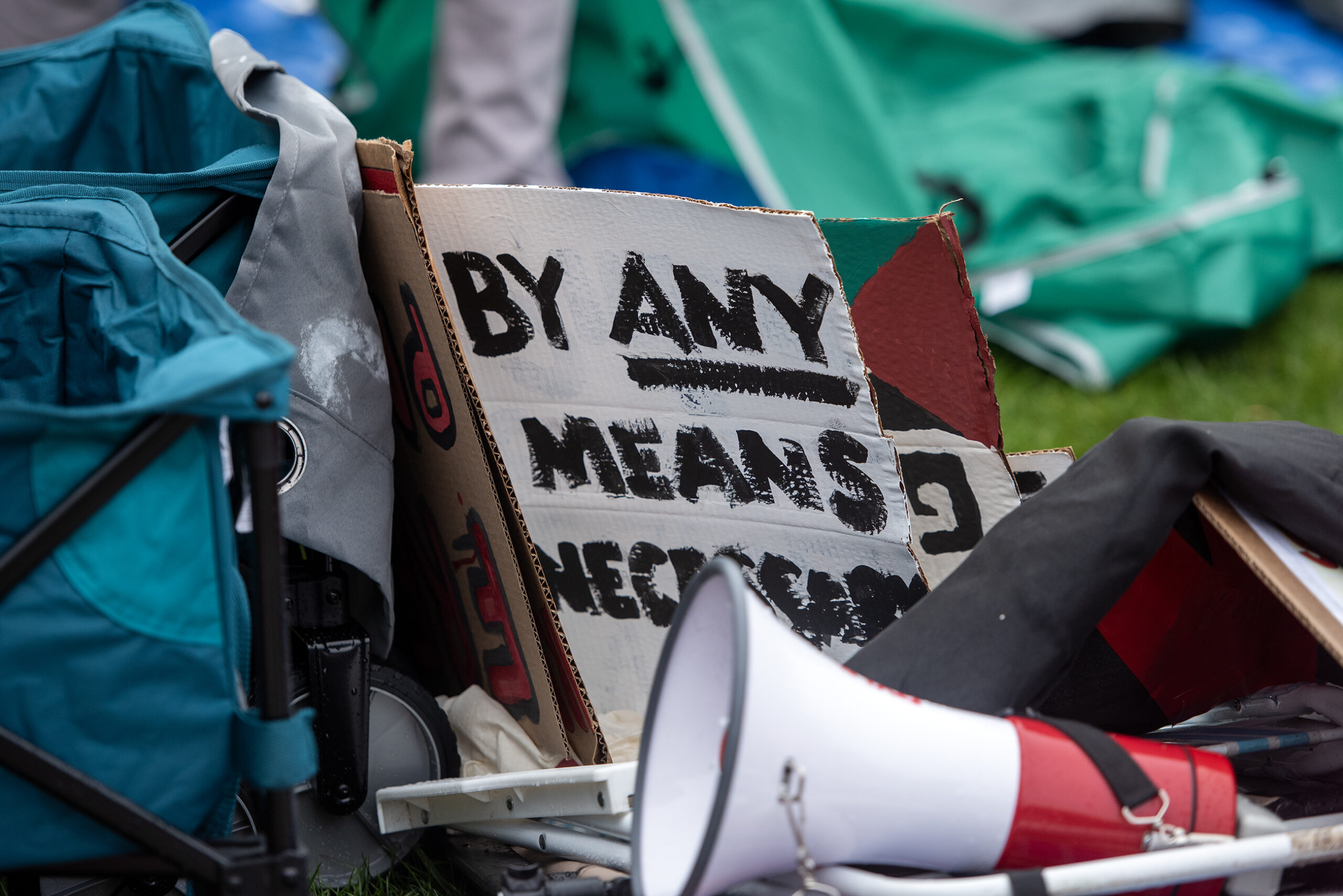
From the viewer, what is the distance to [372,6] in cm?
406

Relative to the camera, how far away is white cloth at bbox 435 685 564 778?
1.63 meters

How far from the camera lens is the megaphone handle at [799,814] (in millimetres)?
1076

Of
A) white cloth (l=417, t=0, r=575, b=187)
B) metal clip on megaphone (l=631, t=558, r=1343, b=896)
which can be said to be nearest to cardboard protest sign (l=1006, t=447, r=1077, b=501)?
metal clip on megaphone (l=631, t=558, r=1343, b=896)

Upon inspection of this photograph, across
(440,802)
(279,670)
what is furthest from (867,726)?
(440,802)

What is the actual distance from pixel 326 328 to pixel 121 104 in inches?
35.0

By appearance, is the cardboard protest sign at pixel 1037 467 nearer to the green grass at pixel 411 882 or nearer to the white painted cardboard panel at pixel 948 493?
the white painted cardboard panel at pixel 948 493

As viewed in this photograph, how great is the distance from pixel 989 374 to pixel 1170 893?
673 millimetres

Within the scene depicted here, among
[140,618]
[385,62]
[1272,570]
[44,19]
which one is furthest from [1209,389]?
[44,19]

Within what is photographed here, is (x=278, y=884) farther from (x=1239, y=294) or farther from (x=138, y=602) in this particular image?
(x=1239, y=294)

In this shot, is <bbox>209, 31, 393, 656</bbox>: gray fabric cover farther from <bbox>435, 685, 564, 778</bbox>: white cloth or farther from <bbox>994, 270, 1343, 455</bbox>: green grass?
<bbox>994, 270, 1343, 455</bbox>: green grass

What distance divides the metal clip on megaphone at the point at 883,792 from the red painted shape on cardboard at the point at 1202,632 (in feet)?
0.89

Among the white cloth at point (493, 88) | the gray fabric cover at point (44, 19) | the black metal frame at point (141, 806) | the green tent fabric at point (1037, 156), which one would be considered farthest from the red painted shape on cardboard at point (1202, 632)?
the gray fabric cover at point (44, 19)

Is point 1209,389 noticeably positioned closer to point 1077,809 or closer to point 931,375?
point 931,375

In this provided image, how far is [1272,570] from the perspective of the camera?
1.29 meters
